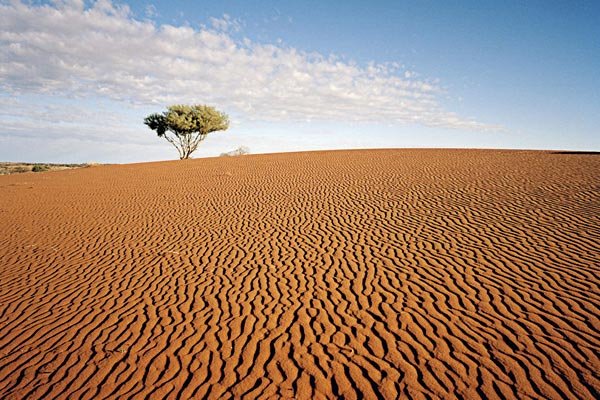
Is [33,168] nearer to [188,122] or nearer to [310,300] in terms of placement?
[188,122]

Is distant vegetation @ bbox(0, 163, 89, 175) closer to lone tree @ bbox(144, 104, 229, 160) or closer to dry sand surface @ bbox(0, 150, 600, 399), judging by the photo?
lone tree @ bbox(144, 104, 229, 160)

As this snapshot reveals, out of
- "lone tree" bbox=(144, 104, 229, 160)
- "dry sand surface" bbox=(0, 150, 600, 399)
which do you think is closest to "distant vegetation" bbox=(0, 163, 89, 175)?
"lone tree" bbox=(144, 104, 229, 160)

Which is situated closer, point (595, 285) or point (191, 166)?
point (595, 285)

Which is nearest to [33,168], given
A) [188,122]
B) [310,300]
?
[188,122]

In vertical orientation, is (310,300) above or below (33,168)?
below

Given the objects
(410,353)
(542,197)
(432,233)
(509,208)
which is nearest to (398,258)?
(432,233)

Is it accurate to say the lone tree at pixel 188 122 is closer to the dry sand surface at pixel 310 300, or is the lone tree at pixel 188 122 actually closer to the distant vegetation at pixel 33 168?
the distant vegetation at pixel 33 168

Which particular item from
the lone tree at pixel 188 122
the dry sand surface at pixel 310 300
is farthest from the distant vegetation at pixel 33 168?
the dry sand surface at pixel 310 300

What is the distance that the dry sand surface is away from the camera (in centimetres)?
416

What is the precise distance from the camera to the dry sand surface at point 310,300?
4164mm

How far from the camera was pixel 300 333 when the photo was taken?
509 cm

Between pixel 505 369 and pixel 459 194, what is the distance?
38.2ft

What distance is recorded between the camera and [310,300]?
20.0 ft

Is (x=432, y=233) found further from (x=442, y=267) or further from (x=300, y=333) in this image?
(x=300, y=333)
